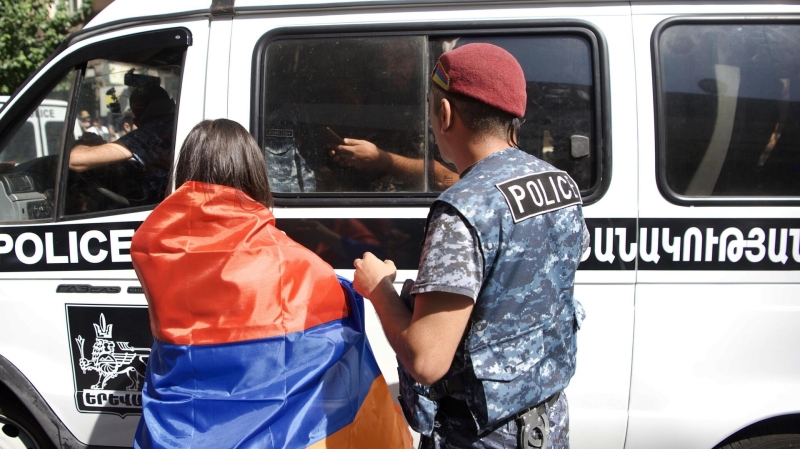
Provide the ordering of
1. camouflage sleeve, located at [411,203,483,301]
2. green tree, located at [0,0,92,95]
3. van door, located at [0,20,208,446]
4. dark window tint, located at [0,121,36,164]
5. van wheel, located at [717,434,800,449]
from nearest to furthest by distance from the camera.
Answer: camouflage sleeve, located at [411,203,483,301]
van wheel, located at [717,434,800,449]
van door, located at [0,20,208,446]
dark window tint, located at [0,121,36,164]
green tree, located at [0,0,92,95]

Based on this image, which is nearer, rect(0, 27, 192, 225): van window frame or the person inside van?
rect(0, 27, 192, 225): van window frame

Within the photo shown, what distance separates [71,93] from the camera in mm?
2713

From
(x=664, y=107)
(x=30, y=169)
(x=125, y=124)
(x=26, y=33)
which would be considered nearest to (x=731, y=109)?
(x=664, y=107)

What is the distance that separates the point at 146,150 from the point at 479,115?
1732 mm

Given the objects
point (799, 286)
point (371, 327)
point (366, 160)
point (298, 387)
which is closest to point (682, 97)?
point (799, 286)

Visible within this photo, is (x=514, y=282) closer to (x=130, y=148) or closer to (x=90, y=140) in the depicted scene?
(x=130, y=148)

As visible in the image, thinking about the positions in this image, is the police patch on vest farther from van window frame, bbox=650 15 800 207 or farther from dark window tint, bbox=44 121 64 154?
A: dark window tint, bbox=44 121 64 154

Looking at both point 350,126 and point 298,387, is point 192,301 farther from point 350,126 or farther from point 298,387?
point 350,126

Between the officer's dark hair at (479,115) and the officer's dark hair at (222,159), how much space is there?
637mm

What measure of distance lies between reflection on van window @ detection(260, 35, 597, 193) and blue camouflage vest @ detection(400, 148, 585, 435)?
3.21ft

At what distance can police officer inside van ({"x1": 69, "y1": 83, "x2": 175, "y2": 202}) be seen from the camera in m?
2.69

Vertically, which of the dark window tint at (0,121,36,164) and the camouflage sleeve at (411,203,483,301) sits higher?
the dark window tint at (0,121,36,164)

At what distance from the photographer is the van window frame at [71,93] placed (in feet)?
8.71

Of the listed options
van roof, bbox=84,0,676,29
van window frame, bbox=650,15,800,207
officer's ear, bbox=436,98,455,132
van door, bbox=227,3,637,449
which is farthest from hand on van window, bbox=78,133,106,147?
van window frame, bbox=650,15,800,207
